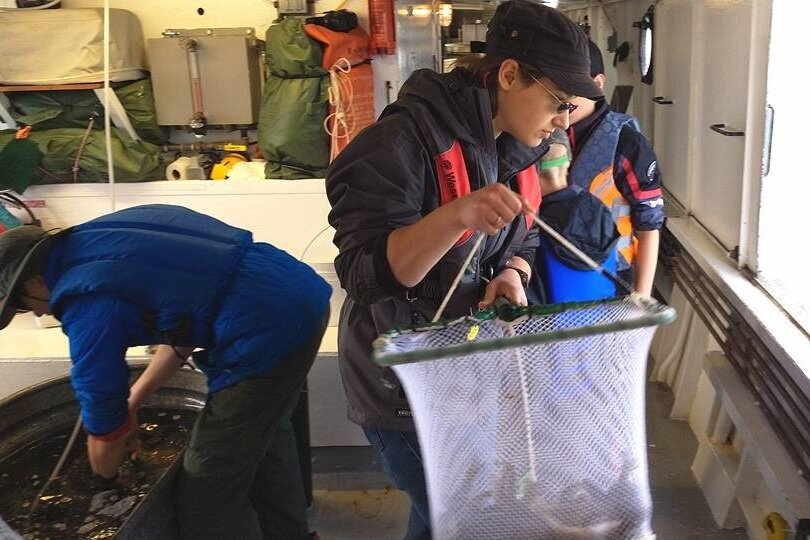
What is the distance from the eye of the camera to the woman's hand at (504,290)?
1.38 metres

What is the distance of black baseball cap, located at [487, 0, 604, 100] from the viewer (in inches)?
50.3

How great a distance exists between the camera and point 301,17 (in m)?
3.19

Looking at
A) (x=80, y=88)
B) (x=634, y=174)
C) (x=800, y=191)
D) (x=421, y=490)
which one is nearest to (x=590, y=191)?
(x=634, y=174)

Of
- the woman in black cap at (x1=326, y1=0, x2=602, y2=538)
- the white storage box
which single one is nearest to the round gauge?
the woman in black cap at (x1=326, y1=0, x2=602, y2=538)

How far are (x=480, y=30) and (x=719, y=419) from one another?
2.20 meters

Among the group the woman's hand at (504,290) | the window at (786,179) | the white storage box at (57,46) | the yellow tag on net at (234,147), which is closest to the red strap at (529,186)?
the woman's hand at (504,290)

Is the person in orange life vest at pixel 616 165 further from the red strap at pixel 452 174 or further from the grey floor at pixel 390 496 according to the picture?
the red strap at pixel 452 174

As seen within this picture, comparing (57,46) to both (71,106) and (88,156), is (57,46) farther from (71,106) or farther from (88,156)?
(88,156)

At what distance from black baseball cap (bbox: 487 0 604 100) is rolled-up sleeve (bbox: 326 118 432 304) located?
0.85 feet

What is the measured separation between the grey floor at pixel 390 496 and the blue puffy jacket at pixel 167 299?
36.5 inches

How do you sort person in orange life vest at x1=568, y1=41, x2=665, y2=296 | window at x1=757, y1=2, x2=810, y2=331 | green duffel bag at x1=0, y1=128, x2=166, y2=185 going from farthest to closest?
green duffel bag at x1=0, y1=128, x2=166, y2=185 < person in orange life vest at x1=568, y1=41, x2=665, y2=296 < window at x1=757, y1=2, x2=810, y2=331

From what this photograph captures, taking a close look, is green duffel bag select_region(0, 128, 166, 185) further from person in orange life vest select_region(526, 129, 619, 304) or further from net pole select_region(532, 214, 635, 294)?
net pole select_region(532, 214, 635, 294)

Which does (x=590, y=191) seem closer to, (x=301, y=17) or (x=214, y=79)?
(x=301, y=17)

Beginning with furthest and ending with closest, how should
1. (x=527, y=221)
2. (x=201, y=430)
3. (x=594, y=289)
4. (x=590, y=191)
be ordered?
(x=590, y=191)
(x=594, y=289)
(x=201, y=430)
(x=527, y=221)
